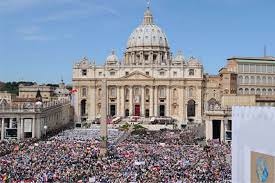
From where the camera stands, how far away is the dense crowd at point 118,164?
37344 mm

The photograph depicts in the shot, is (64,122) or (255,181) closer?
(255,181)

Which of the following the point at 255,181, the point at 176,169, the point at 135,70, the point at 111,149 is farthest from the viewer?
the point at 135,70

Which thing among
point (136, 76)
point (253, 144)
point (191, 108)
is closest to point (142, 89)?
point (136, 76)

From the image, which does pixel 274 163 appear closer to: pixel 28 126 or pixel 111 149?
pixel 111 149

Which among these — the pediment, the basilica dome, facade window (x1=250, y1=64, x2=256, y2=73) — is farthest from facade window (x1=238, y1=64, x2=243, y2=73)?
the basilica dome

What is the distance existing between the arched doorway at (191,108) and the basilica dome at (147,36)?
22.7m

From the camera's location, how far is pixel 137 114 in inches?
4412

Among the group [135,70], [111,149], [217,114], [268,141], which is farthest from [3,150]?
[135,70]

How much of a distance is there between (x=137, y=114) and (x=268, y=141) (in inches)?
3505

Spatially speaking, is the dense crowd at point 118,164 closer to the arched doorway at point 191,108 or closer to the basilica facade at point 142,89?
the basilica facade at point 142,89

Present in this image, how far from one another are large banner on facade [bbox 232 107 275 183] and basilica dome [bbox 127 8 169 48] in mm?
103237

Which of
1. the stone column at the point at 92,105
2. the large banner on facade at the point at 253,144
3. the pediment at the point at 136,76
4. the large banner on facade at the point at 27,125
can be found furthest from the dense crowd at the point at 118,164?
the stone column at the point at 92,105

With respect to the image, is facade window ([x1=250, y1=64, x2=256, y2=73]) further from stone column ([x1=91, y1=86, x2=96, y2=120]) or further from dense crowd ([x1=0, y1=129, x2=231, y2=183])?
dense crowd ([x1=0, y1=129, x2=231, y2=183])

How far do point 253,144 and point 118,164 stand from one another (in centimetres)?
1930
